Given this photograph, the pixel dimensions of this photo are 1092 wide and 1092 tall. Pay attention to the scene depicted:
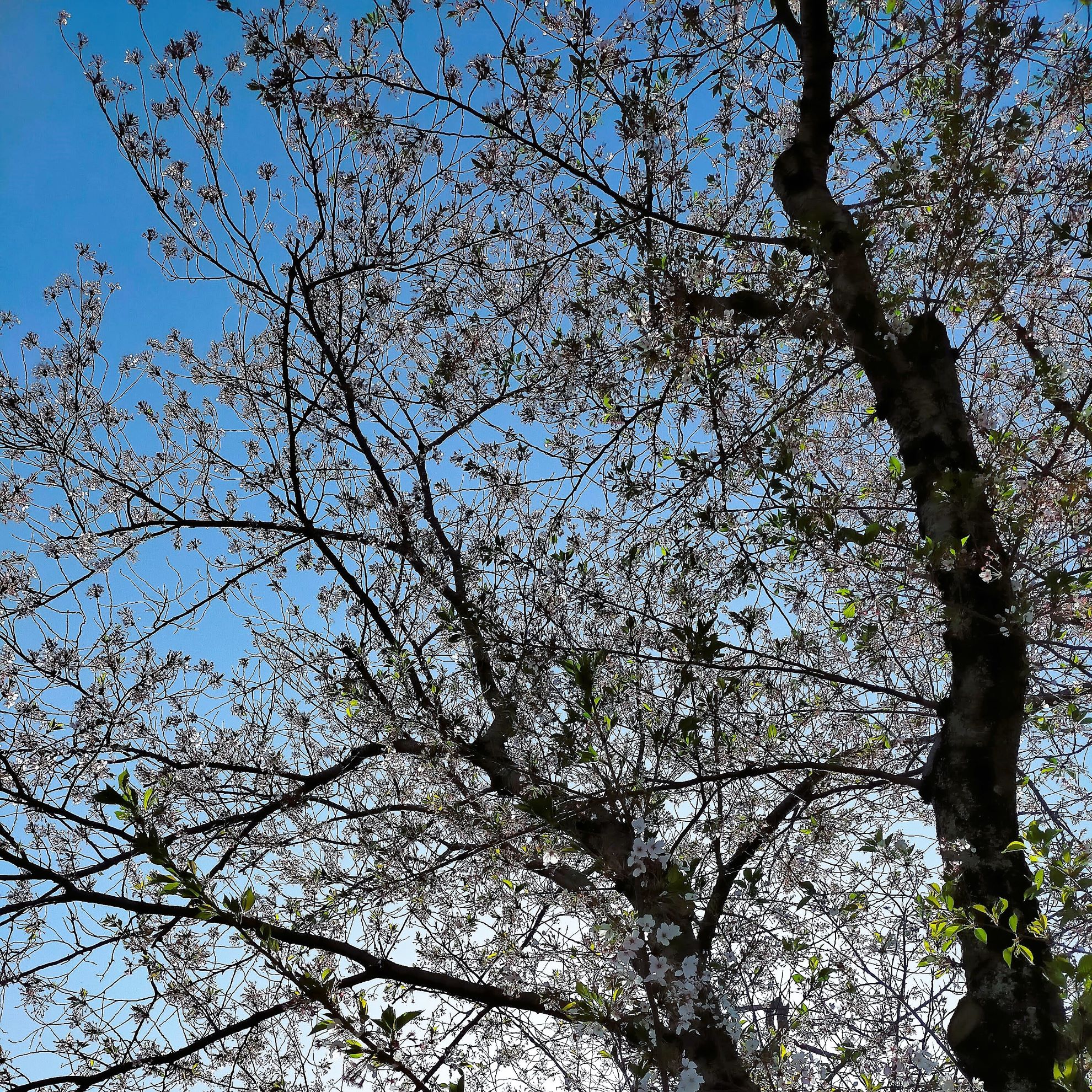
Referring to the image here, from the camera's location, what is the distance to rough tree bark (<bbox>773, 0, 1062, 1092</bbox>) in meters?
2.95

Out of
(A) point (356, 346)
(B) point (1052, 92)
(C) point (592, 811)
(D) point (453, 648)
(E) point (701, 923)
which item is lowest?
(E) point (701, 923)

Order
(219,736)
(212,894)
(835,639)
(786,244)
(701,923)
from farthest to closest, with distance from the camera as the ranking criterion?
(219,736), (786,244), (835,639), (701,923), (212,894)

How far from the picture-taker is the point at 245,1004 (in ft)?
17.1

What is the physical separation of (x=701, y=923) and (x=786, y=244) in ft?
13.6

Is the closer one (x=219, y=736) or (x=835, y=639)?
(x=835, y=639)

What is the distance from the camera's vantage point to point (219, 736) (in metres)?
6.32

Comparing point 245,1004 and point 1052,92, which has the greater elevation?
point 1052,92

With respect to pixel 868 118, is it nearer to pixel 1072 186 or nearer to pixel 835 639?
pixel 1072 186

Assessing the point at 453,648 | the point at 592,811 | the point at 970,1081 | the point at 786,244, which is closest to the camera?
the point at 970,1081

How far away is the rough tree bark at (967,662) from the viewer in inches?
116

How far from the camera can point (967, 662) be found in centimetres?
361

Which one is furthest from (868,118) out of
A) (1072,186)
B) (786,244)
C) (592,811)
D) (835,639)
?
(592,811)

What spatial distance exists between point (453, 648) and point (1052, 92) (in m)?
4.84

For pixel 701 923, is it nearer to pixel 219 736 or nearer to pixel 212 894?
pixel 212 894
